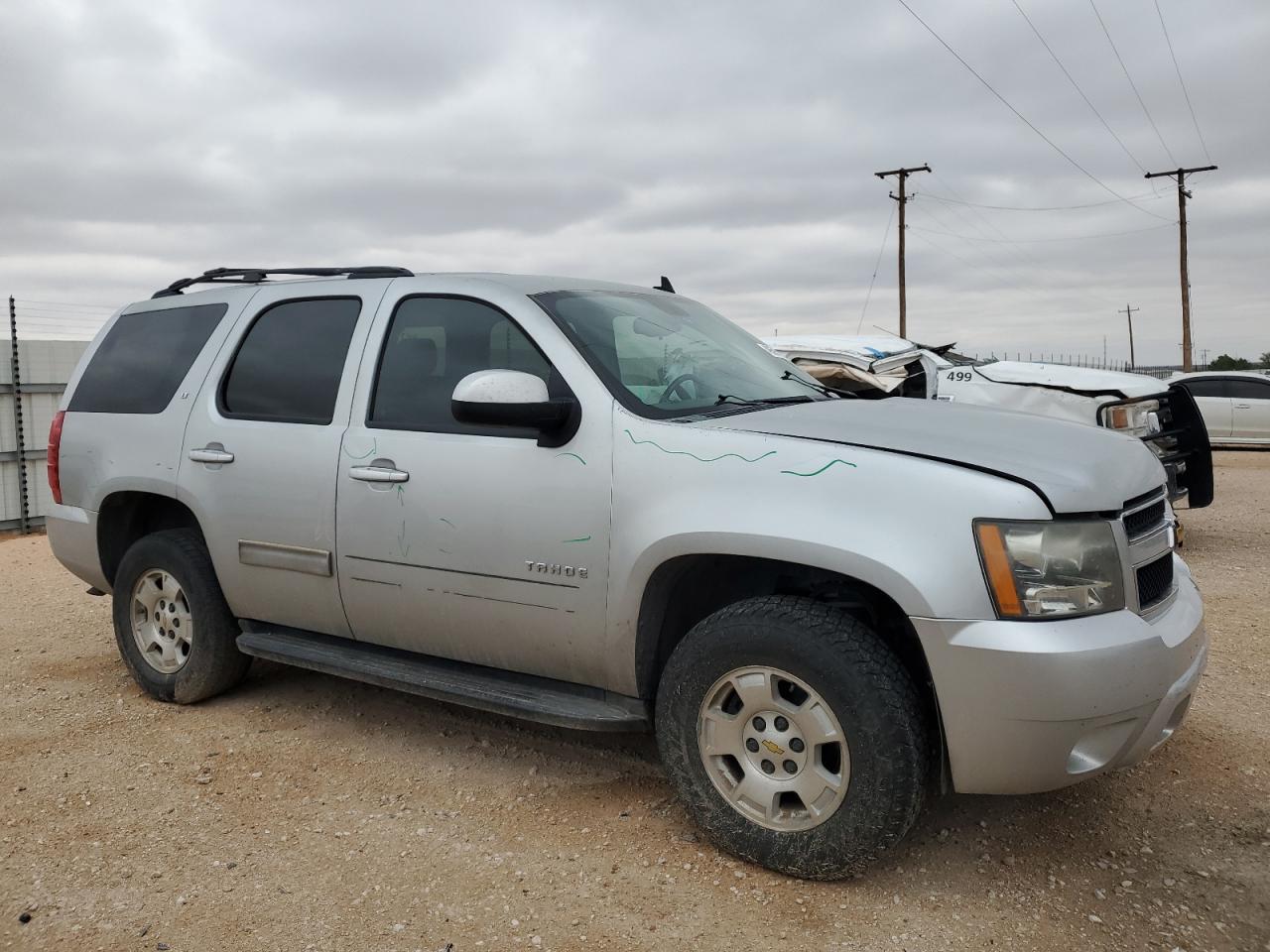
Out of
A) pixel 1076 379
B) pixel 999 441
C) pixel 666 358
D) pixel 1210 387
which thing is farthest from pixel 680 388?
pixel 1210 387

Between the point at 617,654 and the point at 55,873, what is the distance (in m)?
1.90

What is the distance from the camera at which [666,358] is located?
152 inches

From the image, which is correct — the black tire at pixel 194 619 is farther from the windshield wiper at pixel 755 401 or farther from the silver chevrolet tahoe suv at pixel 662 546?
the windshield wiper at pixel 755 401

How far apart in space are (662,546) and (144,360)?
307cm

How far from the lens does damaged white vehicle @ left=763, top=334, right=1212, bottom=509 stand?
8.14 m

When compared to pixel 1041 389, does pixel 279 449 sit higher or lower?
lower

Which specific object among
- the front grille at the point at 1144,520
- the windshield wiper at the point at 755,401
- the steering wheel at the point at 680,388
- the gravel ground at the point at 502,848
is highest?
the steering wheel at the point at 680,388

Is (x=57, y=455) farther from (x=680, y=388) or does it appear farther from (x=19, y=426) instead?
(x=19, y=426)

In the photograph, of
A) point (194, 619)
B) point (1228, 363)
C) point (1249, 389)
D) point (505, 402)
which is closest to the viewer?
point (505, 402)

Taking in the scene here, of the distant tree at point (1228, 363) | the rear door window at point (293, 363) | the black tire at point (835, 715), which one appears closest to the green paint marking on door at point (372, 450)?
the rear door window at point (293, 363)

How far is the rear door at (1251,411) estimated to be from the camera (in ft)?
55.3

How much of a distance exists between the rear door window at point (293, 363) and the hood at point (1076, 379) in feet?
21.4

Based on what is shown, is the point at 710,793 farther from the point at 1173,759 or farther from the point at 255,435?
the point at 255,435

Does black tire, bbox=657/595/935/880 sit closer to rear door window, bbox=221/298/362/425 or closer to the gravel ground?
the gravel ground
